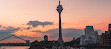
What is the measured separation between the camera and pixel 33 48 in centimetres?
19975

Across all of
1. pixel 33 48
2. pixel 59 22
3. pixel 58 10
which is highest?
pixel 58 10

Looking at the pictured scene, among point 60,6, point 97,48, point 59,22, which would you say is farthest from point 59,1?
point 97,48

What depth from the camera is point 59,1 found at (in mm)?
194375

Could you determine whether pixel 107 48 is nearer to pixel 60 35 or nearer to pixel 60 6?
pixel 60 35

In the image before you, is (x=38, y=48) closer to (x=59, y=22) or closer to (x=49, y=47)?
(x=49, y=47)

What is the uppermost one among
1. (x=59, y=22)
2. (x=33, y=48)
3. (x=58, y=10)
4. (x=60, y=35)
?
(x=58, y=10)

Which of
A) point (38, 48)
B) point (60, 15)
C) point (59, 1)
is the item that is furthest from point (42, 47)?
point (59, 1)

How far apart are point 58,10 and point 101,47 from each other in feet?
191

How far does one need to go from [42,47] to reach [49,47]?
9.07 metres

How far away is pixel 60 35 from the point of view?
193750 millimetres

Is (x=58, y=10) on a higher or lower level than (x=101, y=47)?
higher

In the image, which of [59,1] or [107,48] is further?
[59,1]

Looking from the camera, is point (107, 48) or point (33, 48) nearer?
point (107, 48)

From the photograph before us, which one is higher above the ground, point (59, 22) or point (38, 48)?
point (59, 22)
